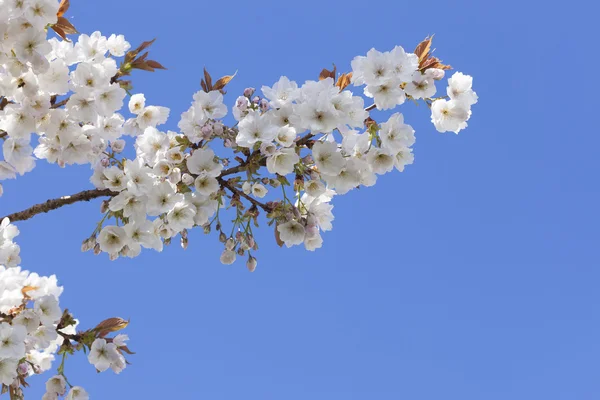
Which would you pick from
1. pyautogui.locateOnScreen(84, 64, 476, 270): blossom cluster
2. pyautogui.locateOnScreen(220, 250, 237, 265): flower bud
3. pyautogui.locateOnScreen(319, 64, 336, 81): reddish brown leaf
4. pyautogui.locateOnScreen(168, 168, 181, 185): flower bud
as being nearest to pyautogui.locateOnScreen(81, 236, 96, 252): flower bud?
pyautogui.locateOnScreen(84, 64, 476, 270): blossom cluster

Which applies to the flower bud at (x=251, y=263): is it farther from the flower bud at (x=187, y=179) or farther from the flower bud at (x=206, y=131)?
the flower bud at (x=206, y=131)

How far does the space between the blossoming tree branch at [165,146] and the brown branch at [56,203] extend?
1 cm

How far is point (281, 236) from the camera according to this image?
12.6ft

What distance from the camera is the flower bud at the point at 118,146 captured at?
4.03m

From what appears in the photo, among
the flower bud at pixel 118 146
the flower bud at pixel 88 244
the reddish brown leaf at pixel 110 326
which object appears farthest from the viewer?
the flower bud at pixel 118 146

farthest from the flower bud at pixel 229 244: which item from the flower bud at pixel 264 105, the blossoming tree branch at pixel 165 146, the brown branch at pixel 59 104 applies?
the brown branch at pixel 59 104

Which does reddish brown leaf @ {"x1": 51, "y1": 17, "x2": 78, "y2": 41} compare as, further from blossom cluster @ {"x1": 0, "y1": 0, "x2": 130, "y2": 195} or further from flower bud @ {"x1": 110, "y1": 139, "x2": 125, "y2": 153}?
→ flower bud @ {"x1": 110, "y1": 139, "x2": 125, "y2": 153}

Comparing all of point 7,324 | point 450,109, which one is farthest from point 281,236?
point 7,324

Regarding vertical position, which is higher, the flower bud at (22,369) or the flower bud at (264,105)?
the flower bud at (264,105)

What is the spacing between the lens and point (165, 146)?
3.74 meters

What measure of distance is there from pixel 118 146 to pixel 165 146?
47 cm

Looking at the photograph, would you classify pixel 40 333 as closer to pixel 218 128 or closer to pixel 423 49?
pixel 218 128

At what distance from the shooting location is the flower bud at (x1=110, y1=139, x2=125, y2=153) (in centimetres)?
403

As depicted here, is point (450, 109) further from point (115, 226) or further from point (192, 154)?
point (115, 226)
